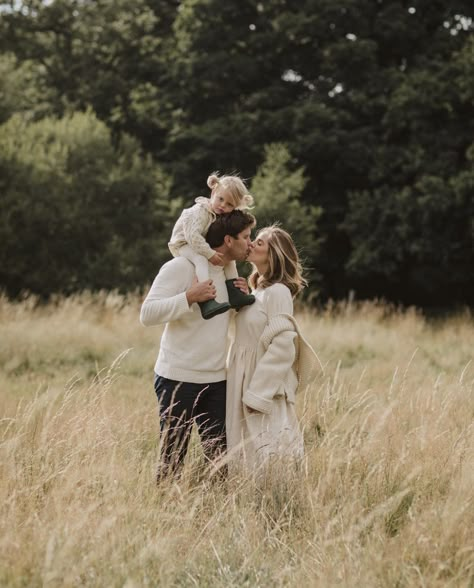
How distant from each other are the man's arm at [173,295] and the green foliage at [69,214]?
11.8 meters

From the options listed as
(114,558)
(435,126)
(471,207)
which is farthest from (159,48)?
(114,558)

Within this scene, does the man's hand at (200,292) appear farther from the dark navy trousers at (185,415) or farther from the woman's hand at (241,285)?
the dark navy trousers at (185,415)

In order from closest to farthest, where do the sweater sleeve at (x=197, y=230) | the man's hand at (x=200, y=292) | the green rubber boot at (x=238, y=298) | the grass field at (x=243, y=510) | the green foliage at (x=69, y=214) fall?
the grass field at (x=243, y=510), the man's hand at (x=200, y=292), the sweater sleeve at (x=197, y=230), the green rubber boot at (x=238, y=298), the green foliage at (x=69, y=214)

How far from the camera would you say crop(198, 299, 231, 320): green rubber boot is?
3.63m

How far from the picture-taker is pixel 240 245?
387 centimetres

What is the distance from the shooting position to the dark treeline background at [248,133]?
15695 mm

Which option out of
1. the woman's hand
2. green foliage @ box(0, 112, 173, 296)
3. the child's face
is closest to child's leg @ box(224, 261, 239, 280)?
the woman's hand

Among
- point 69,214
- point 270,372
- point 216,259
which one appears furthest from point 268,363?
point 69,214

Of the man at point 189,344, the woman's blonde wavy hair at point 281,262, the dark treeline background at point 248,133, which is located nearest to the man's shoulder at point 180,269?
the man at point 189,344

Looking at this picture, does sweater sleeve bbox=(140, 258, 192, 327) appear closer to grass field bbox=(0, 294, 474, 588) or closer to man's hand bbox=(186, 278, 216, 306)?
man's hand bbox=(186, 278, 216, 306)

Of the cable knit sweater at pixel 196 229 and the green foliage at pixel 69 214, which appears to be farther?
the green foliage at pixel 69 214

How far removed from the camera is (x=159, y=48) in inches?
842

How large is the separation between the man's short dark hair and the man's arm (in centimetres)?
20

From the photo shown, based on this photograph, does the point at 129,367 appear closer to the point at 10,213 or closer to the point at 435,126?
Answer: the point at 10,213
